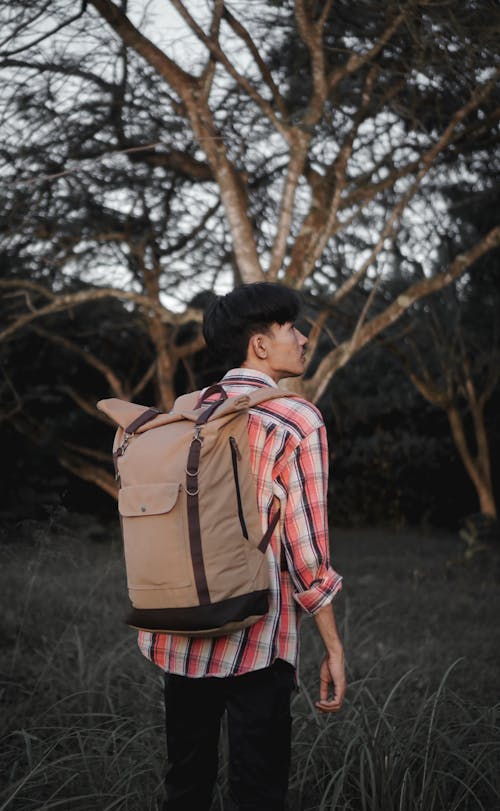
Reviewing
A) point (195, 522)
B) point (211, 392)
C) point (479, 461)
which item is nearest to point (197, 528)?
point (195, 522)

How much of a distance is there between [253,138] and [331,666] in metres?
4.64

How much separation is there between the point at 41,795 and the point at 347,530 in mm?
10392

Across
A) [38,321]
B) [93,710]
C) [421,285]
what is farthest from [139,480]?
[38,321]

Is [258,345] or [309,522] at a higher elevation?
[258,345]

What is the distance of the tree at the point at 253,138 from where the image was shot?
412cm

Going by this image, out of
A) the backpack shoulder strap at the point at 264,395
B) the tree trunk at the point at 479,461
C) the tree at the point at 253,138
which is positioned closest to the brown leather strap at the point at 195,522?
the backpack shoulder strap at the point at 264,395

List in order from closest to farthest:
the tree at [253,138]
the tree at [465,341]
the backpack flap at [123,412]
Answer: the backpack flap at [123,412], the tree at [253,138], the tree at [465,341]

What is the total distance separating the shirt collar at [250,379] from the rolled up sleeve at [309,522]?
0.68 feet

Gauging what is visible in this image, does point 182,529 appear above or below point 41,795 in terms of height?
above

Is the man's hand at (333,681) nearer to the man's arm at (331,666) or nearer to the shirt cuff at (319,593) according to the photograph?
the man's arm at (331,666)

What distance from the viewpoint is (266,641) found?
1597 millimetres

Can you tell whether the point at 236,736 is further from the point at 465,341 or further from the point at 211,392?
the point at 465,341

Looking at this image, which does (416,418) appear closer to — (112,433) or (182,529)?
(112,433)

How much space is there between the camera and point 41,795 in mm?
2432
